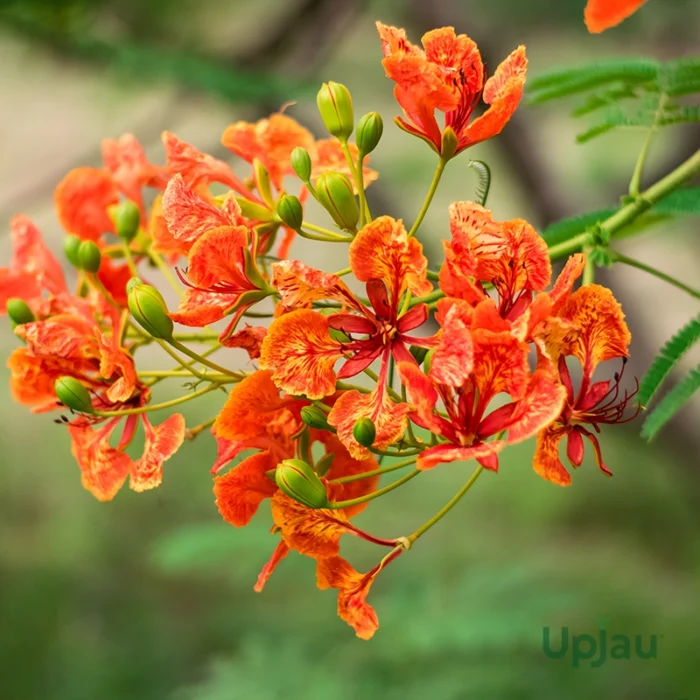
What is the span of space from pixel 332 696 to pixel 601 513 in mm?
2810

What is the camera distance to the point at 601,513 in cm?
441

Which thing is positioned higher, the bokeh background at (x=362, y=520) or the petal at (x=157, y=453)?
the petal at (x=157, y=453)

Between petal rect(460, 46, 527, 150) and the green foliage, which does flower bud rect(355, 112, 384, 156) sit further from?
the green foliage

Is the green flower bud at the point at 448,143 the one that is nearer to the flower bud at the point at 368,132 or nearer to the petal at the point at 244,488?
the flower bud at the point at 368,132

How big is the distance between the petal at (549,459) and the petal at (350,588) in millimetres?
162

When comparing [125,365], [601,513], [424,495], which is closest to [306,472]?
[125,365]

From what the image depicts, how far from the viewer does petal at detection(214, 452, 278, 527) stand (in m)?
0.75

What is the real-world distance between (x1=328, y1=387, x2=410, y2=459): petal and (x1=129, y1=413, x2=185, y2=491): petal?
18 cm

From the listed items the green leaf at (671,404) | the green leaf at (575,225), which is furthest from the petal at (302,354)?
the green leaf at (575,225)

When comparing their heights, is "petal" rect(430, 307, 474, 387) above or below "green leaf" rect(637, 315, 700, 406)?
above

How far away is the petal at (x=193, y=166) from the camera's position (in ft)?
2.92

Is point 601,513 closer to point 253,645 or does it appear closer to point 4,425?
point 253,645

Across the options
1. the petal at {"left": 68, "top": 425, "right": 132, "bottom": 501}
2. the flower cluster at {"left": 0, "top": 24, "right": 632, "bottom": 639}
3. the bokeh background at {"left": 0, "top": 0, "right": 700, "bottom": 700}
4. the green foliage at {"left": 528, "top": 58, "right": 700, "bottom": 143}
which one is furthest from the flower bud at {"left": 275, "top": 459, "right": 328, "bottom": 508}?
the bokeh background at {"left": 0, "top": 0, "right": 700, "bottom": 700}

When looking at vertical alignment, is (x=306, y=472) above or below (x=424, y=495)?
above
